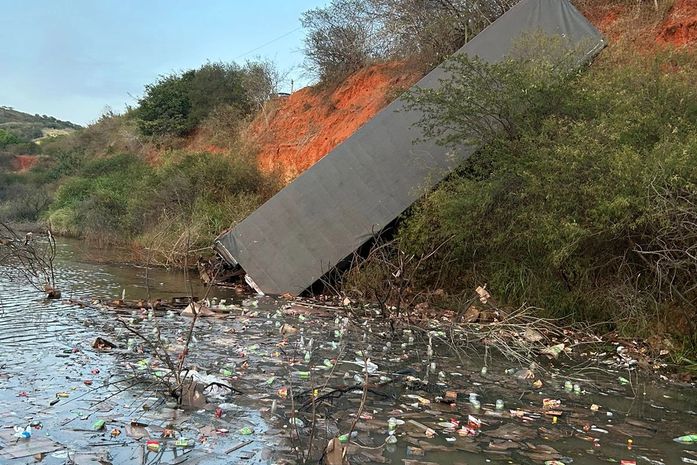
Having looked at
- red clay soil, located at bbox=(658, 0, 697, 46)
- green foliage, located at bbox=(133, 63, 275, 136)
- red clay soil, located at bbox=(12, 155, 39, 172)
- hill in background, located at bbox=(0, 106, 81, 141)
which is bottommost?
red clay soil, located at bbox=(658, 0, 697, 46)

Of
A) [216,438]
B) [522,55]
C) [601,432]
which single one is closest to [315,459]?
[216,438]

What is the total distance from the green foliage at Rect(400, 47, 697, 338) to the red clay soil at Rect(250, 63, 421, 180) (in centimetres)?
782

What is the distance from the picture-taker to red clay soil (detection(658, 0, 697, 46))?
486 inches

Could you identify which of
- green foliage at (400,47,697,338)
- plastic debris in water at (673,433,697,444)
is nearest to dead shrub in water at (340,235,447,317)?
green foliage at (400,47,697,338)

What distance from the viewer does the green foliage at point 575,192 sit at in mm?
6742

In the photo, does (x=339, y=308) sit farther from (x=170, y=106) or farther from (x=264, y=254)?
(x=170, y=106)

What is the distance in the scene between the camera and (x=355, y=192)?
10.9m

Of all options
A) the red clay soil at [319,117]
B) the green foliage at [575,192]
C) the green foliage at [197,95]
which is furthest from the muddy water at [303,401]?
the green foliage at [197,95]

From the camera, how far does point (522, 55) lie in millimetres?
10234

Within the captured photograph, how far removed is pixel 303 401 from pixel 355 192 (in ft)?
21.5

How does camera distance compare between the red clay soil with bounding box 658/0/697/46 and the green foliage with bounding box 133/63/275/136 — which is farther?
the green foliage with bounding box 133/63/275/136

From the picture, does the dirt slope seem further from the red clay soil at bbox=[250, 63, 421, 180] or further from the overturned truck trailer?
the overturned truck trailer

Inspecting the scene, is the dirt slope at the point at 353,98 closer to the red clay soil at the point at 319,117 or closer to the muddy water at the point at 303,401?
the red clay soil at the point at 319,117

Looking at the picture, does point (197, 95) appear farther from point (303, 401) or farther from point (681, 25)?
point (303, 401)
